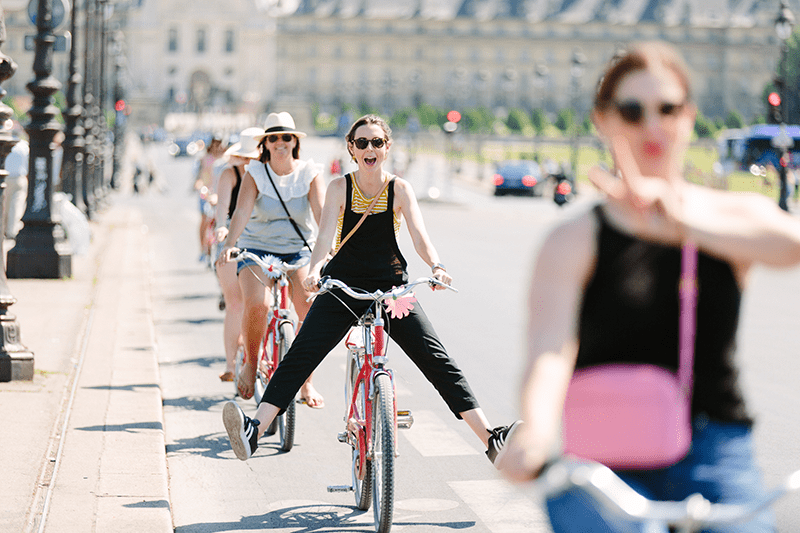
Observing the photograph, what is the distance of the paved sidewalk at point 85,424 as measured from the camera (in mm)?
5012

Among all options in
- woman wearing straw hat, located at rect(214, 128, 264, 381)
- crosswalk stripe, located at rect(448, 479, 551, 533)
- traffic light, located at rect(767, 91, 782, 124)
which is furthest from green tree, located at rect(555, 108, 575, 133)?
crosswalk stripe, located at rect(448, 479, 551, 533)

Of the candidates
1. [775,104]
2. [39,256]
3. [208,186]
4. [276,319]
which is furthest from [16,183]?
[775,104]

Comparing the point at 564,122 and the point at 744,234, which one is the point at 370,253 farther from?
the point at 564,122

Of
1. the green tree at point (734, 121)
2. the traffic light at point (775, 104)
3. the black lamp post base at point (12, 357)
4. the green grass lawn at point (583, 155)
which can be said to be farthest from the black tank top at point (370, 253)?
the green tree at point (734, 121)

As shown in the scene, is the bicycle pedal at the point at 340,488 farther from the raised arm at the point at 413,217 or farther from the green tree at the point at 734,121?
the green tree at the point at 734,121

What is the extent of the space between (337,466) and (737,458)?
393 centimetres

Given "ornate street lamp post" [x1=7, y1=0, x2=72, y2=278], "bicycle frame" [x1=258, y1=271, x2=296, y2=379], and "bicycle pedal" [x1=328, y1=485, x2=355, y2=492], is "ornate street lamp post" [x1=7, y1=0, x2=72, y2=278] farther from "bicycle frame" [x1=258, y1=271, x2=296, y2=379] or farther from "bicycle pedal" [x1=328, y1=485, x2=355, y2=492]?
"bicycle pedal" [x1=328, y1=485, x2=355, y2=492]

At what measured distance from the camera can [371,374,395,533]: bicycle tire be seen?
4762 mm

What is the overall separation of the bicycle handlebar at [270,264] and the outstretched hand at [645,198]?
4.31 meters

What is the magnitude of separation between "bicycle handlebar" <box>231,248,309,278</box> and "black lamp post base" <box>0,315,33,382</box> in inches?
73.5

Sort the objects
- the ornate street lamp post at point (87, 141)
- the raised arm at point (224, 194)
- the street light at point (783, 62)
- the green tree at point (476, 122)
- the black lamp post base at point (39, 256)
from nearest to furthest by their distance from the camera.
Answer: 1. the raised arm at point (224, 194)
2. the black lamp post base at point (39, 256)
3. the ornate street lamp post at point (87, 141)
4. the street light at point (783, 62)
5. the green tree at point (476, 122)

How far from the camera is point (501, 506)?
5.41 m

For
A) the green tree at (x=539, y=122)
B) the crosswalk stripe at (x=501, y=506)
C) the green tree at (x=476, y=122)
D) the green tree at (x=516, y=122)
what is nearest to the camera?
the crosswalk stripe at (x=501, y=506)

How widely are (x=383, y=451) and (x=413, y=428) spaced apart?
7.70 ft
